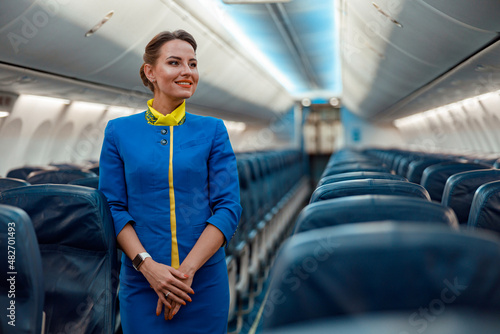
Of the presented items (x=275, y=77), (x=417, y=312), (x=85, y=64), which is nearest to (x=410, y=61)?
(x=85, y=64)

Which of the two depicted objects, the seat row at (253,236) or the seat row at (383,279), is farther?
the seat row at (253,236)

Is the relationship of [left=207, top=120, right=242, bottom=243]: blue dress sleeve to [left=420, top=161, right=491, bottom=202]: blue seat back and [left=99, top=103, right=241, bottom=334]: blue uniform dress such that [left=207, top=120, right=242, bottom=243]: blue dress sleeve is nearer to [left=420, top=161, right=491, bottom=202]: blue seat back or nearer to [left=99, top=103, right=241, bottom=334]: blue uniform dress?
[left=99, top=103, right=241, bottom=334]: blue uniform dress

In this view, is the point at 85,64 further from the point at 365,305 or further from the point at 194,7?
the point at 365,305

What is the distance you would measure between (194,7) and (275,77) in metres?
9.15

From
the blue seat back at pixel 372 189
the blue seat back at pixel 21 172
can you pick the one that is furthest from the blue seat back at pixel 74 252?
the blue seat back at pixel 21 172

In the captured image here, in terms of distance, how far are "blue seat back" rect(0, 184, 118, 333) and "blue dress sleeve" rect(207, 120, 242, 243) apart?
47 centimetres

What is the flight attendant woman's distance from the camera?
217 centimetres

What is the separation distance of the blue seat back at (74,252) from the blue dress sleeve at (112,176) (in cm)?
4

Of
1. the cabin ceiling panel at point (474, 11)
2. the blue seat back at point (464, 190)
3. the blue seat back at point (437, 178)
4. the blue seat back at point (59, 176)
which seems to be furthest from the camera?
the blue seat back at point (59, 176)

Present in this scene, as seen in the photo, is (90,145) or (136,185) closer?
(136,185)

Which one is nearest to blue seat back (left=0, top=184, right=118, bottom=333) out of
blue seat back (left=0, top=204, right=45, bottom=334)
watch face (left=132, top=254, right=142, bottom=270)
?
watch face (left=132, top=254, right=142, bottom=270)

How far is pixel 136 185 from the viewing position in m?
2.18

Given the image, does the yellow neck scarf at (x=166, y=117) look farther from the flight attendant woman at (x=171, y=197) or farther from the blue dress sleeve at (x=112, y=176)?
the blue dress sleeve at (x=112, y=176)

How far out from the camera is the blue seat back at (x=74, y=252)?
225 cm
